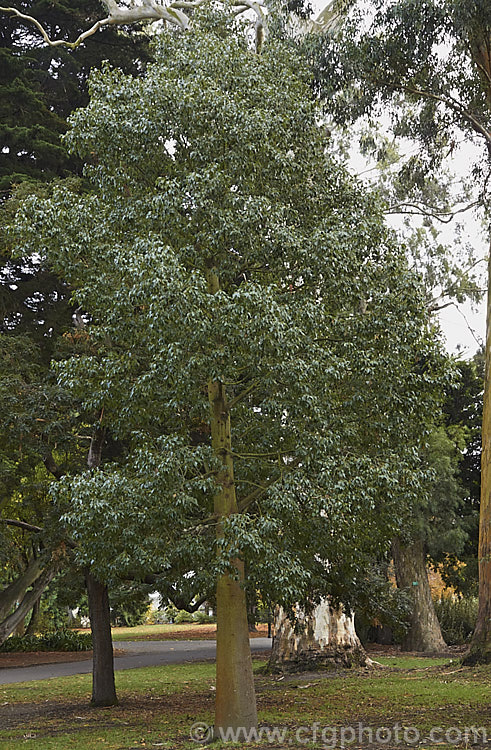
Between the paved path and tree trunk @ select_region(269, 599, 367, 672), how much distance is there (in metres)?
4.72

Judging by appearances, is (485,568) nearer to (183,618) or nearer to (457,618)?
(457,618)

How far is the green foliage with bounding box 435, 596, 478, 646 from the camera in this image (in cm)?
2295

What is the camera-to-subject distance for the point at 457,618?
914 inches

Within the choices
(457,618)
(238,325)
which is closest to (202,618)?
(457,618)

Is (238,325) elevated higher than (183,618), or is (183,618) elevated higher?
(238,325)

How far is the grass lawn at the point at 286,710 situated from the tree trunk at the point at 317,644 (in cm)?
47

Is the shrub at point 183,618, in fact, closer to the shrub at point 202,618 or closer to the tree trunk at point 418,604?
the shrub at point 202,618

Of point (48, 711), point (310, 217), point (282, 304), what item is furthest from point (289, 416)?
point (48, 711)

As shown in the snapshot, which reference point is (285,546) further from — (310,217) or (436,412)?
(310,217)

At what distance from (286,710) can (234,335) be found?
5.58 metres

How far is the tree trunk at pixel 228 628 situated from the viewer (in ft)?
28.7

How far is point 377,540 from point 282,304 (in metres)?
3.46

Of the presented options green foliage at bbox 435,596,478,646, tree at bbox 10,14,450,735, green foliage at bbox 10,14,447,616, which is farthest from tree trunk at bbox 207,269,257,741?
green foliage at bbox 435,596,478,646

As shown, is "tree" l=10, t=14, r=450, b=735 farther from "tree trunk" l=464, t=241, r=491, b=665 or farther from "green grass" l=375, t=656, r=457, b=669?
"green grass" l=375, t=656, r=457, b=669
